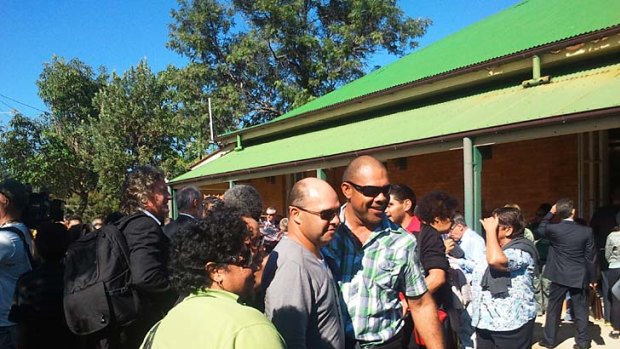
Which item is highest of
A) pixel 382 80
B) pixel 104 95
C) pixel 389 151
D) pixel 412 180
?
pixel 104 95

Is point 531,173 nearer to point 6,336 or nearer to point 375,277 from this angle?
point 375,277

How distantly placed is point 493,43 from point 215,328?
34.5 feet

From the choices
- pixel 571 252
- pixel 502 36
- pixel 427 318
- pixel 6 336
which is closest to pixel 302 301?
pixel 427 318

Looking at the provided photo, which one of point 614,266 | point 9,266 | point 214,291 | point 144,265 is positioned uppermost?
point 214,291

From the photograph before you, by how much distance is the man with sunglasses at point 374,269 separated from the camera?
2730 mm

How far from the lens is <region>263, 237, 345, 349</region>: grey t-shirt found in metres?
2.13

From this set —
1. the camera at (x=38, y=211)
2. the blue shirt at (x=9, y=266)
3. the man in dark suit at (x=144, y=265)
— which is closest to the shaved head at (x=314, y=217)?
the man in dark suit at (x=144, y=265)

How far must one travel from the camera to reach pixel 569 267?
20.7 feet

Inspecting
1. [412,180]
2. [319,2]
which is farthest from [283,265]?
[319,2]

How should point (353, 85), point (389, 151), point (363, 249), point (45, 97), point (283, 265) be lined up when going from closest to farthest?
point (283, 265)
point (363, 249)
point (389, 151)
point (353, 85)
point (45, 97)

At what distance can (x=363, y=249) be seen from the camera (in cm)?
286

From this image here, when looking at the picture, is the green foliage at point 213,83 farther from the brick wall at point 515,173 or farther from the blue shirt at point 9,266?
the blue shirt at point 9,266

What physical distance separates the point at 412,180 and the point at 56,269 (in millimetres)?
9731

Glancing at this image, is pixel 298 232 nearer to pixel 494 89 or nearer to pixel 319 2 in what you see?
pixel 494 89
